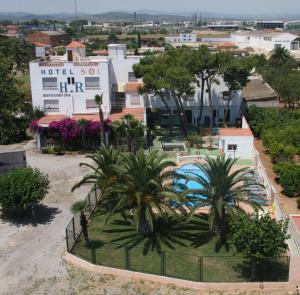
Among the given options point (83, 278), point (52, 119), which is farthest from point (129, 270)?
point (52, 119)

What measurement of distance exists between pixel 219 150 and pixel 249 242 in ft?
71.8

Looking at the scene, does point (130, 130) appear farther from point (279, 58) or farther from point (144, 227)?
point (279, 58)

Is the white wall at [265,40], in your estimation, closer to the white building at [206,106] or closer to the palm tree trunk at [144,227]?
the white building at [206,106]

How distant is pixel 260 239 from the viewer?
19.8 metres

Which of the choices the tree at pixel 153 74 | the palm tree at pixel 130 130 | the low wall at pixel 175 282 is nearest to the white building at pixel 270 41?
the tree at pixel 153 74

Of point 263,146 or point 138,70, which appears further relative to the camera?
point 138,70

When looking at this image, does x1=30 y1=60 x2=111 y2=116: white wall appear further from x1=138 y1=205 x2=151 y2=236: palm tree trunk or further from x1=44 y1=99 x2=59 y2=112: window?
x1=138 y1=205 x2=151 y2=236: palm tree trunk

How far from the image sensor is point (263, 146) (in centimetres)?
4209

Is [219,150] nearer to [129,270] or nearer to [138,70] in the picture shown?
[138,70]

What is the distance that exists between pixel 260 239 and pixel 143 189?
256 inches

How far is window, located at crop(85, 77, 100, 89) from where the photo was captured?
46.1m

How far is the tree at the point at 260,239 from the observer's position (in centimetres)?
1986

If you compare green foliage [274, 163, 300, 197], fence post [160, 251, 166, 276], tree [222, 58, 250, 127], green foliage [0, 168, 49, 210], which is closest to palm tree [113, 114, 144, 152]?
tree [222, 58, 250, 127]

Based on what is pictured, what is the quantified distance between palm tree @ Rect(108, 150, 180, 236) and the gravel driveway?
384 cm
